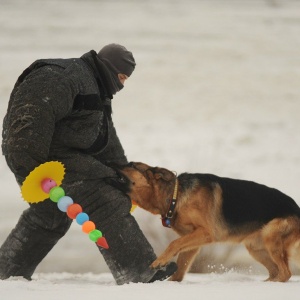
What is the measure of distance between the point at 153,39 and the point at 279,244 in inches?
473

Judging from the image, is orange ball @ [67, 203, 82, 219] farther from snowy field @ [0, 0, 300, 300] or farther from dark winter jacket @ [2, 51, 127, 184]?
snowy field @ [0, 0, 300, 300]

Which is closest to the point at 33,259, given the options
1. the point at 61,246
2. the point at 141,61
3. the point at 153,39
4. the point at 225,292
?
the point at 225,292

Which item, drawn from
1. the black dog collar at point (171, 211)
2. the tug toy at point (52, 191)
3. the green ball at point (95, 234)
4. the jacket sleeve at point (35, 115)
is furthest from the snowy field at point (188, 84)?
the jacket sleeve at point (35, 115)

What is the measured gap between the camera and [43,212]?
437 centimetres

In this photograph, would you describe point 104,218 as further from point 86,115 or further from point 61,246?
point 61,246

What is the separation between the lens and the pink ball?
390cm

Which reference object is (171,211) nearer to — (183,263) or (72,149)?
(183,263)

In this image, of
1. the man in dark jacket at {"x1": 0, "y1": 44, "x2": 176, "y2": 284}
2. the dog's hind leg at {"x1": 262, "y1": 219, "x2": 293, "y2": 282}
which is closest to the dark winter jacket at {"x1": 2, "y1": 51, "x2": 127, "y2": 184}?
the man in dark jacket at {"x1": 0, "y1": 44, "x2": 176, "y2": 284}

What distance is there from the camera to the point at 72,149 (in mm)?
4207

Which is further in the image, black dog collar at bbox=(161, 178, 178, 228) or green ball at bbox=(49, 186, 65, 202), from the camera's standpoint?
black dog collar at bbox=(161, 178, 178, 228)

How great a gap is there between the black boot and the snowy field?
8.96ft

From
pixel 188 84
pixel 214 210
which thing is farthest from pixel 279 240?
pixel 188 84

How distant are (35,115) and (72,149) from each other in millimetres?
423

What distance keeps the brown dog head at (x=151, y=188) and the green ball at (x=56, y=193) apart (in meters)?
0.89
